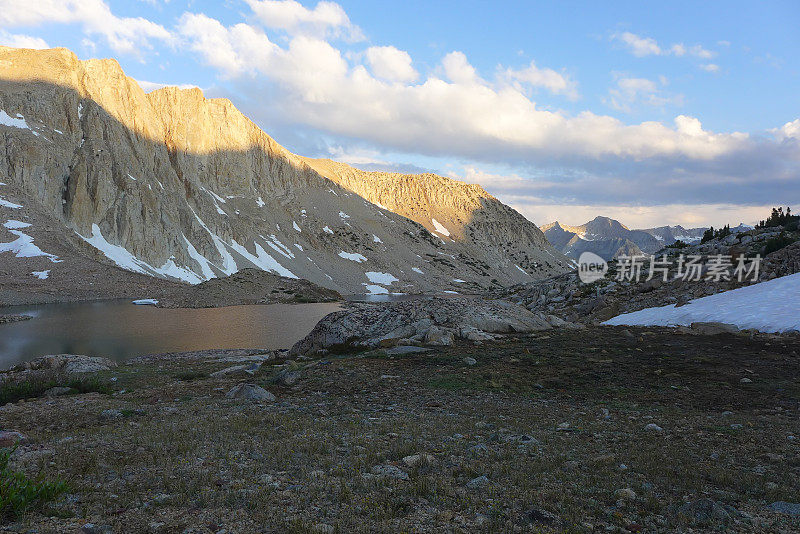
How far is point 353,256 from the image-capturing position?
161 meters

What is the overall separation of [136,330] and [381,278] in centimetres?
11161

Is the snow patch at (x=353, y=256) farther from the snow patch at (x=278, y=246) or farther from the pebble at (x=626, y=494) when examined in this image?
the pebble at (x=626, y=494)

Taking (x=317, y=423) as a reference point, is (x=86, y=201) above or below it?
above

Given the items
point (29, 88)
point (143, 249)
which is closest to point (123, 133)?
point (29, 88)

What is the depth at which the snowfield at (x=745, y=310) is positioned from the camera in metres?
18.2

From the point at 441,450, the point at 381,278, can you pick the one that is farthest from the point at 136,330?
the point at 381,278

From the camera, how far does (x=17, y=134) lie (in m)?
94.9

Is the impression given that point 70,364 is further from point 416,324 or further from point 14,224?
point 14,224

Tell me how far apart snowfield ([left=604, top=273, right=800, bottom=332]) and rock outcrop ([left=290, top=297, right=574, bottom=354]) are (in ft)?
18.1

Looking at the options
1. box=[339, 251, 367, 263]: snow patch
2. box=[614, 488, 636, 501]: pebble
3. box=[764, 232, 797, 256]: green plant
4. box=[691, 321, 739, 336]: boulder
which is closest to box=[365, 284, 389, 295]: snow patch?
box=[339, 251, 367, 263]: snow patch

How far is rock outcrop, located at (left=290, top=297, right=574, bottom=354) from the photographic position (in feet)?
59.9

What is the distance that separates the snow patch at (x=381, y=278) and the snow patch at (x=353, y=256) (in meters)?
8.51

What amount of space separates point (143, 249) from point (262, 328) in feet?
254

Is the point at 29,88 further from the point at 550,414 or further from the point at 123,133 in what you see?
the point at 550,414
